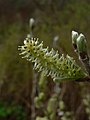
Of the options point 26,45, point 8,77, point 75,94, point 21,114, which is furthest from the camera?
point 8,77

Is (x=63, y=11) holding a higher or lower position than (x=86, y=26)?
higher

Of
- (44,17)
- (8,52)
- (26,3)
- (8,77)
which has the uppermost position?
(26,3)

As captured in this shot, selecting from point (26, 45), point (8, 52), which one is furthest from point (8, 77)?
point (26, 45)

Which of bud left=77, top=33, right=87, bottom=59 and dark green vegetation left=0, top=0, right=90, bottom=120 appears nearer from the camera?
bud left=77, top=33, right=87, bottom=59

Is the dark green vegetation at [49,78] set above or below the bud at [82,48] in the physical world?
above

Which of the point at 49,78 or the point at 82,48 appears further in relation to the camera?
the point at 49,78

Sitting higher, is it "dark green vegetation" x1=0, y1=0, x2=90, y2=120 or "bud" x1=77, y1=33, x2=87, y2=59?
"dark green vegetation" x1=0, y1=0, x2=90, y2=120

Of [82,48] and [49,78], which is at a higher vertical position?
[49,78]

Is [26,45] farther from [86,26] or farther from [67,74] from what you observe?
[86,26]

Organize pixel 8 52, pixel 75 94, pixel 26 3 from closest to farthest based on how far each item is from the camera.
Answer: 1. pixel 75 94
2. pixel 8 52
3. pixel 26 3

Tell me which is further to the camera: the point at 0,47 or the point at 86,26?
the point at 0,47

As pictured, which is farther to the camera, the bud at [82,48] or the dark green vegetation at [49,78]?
the dark green vegetation at [49,78]
